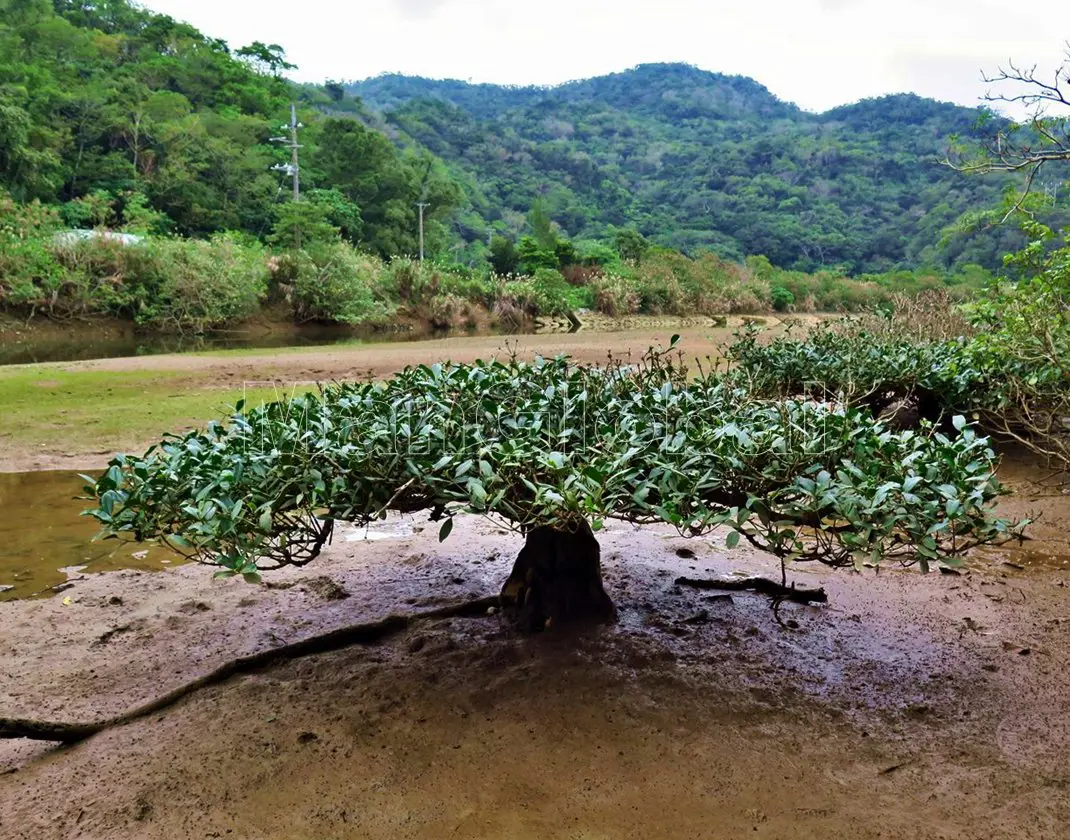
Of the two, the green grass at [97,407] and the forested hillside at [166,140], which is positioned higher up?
the forested hillside at [166,140]

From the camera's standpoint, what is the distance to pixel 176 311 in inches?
869

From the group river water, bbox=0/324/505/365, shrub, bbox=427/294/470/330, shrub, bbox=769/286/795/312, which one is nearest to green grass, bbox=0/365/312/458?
river water, bbox=0/324/505/365

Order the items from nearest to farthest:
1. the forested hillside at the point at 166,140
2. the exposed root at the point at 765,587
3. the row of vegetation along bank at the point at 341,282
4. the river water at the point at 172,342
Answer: the exposed root at the point at 765,587, the river water at the point at 172,342, the row of vegetation along bank at the point at 341,282, the forested hillside at the point at 166,140

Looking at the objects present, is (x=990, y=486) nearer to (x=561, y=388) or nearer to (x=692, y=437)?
(x=692, y=437)

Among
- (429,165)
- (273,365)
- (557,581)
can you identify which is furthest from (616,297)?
(557,581)

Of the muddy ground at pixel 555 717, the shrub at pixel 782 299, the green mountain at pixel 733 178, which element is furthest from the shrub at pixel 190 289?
the green mountain at pixel 733 178

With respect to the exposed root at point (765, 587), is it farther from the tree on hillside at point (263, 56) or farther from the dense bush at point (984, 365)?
the tree on hillside at point (263, 56)

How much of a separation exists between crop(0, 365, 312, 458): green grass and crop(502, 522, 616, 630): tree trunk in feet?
11.4

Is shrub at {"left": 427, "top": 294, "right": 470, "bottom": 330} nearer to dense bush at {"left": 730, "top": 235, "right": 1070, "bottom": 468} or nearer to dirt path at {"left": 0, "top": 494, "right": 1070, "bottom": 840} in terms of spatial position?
dense bush at {"left": 730, "top": 235, "right": 1070, "bottom": 468}

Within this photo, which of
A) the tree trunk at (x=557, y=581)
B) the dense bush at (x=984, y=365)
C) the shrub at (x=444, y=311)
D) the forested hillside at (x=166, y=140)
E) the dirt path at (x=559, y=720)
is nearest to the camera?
the dirt path at (x=559, y=720)

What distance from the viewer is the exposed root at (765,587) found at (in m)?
4.04

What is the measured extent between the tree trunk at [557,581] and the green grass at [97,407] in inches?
137

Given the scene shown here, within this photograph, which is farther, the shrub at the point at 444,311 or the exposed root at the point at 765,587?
the shrub at the point at 444,311

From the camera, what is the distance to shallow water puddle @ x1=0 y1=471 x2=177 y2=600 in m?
4.44
